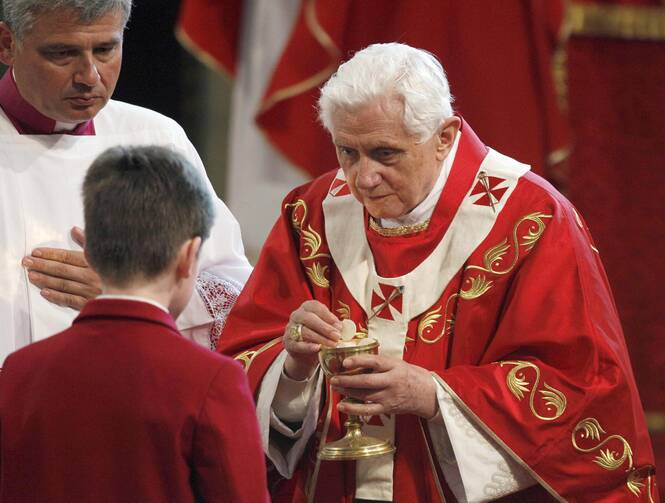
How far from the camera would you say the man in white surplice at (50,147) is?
3.64 m

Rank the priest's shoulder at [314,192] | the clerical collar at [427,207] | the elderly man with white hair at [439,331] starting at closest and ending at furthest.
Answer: the elderly man with white hair at [439,331], the clerical collar at [427,207], the priest's shoulder at [314,192]

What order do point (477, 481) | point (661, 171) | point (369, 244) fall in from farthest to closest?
point (661, 171) → point (369, 244) → point (477, 481)

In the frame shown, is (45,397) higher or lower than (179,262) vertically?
lower

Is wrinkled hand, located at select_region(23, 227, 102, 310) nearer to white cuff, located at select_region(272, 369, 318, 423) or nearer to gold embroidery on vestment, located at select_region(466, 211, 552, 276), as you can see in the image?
white cuff, located at select_region(272, 369, 318, 423)

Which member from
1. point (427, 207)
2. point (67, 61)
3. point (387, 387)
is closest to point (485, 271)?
point (427, 207)

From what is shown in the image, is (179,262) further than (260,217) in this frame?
No

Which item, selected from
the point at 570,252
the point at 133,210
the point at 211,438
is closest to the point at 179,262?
the point at 133,210

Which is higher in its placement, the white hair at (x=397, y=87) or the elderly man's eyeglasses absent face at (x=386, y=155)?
the white hair at (x=397, y=87)

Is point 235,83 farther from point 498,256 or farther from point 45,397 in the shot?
point 45,397

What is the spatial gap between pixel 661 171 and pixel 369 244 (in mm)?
3369

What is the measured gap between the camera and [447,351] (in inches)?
146

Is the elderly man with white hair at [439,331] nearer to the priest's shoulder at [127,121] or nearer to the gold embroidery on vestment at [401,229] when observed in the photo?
the gold embroidery on vestment at [401,229]

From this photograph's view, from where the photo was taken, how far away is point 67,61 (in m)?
3.66

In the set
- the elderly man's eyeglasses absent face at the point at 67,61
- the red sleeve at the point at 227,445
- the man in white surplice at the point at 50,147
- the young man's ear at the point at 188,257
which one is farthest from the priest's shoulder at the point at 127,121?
the red sleeve at the point at 227,445
